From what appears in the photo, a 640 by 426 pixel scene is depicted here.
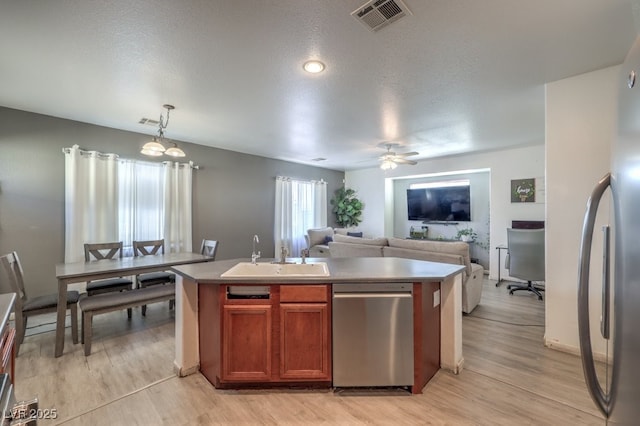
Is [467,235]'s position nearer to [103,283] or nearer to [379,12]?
[379,12]

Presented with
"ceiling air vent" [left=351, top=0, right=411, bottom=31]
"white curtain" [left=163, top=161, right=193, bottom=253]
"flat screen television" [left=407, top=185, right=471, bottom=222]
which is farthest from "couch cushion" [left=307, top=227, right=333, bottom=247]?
"ceiling air vent" [left=351, top=0, right=411, bottom=31]

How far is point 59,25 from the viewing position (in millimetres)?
1851

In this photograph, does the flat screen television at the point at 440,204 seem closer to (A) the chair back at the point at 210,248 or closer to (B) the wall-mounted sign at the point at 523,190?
(B) the wall-mounted sign at the point at 523,190

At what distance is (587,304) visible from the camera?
36.0 inches

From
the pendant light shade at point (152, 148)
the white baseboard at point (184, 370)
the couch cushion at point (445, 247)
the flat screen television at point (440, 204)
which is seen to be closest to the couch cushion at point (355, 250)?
the couch cushion at point (445, 247)

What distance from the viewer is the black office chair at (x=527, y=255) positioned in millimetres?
4078

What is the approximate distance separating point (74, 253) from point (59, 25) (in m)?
3.07

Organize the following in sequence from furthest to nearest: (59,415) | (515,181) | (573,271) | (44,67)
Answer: (515,181)
(573,271)
(44,67)
(59,415)

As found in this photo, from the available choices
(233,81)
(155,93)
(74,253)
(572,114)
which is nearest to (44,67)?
(155,93)

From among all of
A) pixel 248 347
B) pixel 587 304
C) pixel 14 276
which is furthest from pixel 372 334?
pixel 14 276

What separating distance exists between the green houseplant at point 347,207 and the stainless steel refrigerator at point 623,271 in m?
6.78

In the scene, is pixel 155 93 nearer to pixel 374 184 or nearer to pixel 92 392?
pixel 92 392

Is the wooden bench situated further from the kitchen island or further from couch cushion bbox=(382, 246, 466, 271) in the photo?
couch cushion bbox=(382, 246, 466, 271)

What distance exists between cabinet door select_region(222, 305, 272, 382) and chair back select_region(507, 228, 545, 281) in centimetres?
409
